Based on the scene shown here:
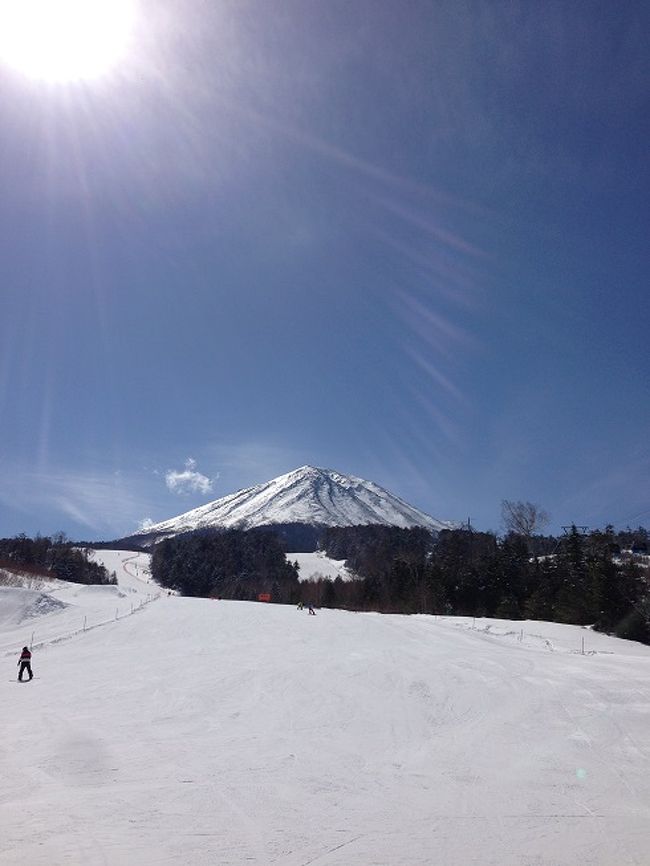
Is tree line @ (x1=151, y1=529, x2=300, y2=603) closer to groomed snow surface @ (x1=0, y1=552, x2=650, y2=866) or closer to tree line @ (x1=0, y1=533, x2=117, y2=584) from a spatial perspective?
tree line @ (x1=0, y1=533, x2=117, y2=584)

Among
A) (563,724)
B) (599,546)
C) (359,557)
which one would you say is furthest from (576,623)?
(359,557)

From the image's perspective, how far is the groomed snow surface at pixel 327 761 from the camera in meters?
8.30

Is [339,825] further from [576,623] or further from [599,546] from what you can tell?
[599,546]

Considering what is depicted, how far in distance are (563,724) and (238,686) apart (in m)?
11.4

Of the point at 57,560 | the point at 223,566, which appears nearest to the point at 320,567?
the point at 223,566

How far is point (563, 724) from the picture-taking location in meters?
16.3

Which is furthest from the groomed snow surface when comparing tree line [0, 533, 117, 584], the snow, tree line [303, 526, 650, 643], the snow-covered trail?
the snow

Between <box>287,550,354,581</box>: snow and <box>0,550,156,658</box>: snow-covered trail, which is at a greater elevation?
<box>287,550,354,581</box>: snow

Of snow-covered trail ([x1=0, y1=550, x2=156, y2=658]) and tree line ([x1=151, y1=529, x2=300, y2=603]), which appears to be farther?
tree line ([x1=151, y1=529, x2=300, y2=603])

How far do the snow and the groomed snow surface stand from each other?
381 feet

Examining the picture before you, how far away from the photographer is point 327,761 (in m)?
12.6

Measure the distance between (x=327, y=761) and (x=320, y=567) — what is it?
14964cm

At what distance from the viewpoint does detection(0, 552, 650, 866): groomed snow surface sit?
8.30m

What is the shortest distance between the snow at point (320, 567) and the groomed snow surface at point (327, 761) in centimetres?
11613
